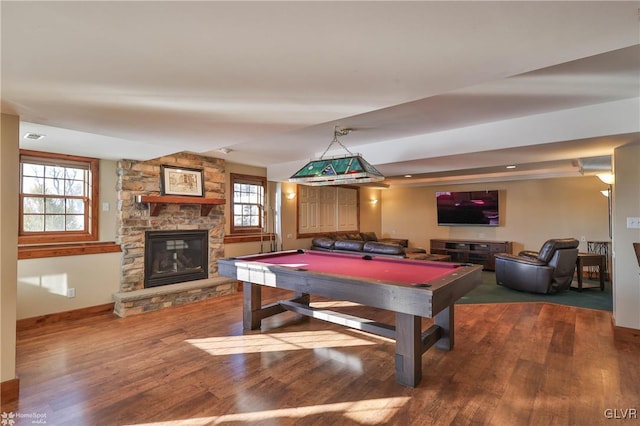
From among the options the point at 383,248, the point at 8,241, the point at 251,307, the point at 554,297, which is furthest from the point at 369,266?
the point at 554,297

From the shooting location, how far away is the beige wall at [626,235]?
3387mm

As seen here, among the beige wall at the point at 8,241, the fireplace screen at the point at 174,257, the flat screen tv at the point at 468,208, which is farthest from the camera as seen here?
the flat screen tv at the point at 468,208

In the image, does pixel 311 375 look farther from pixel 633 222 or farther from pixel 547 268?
pixel 547 268

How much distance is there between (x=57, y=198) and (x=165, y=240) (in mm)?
1514

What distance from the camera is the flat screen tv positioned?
25.4 ft

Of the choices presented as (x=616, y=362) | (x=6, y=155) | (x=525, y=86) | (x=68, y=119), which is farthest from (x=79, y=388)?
(x=616, y=362)

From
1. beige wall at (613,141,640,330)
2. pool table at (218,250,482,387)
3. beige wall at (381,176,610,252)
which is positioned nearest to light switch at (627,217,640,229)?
beige wall at (613,141,640,330)

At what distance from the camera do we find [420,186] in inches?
359

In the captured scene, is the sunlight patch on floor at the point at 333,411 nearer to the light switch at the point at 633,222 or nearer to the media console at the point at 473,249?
the light switch at the point at 633,222

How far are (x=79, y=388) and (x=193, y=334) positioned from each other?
1.23 metres

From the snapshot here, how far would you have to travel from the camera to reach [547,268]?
5.06 metres

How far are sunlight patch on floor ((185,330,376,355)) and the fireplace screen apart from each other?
193 cm

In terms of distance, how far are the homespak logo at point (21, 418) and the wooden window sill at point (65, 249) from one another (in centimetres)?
237

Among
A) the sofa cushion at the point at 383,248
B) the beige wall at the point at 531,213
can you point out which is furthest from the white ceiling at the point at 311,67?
the beige wall at the point at 531,213
